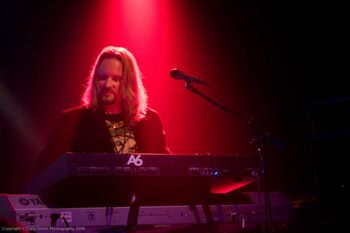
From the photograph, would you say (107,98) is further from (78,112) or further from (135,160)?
(135,160)

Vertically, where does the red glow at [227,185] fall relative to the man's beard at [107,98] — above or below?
below

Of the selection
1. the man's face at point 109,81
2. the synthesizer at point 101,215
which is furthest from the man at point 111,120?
the synthesizer at point 101,215

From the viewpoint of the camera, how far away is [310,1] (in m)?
5.43

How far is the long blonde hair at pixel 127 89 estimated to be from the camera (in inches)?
128

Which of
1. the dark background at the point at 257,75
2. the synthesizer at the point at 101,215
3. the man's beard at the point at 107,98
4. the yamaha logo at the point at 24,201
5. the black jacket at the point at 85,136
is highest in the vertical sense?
the dark background at the point at 257,75

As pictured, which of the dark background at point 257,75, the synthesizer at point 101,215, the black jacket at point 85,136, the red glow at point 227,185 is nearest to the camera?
the synthesizer at point 101,215

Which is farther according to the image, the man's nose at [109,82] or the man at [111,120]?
the man's nose at [109,82]

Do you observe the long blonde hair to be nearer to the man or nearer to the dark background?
the man

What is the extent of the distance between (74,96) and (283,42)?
95.9 inches

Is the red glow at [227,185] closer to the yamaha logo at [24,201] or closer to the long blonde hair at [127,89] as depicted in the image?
the yamaha logo at [24,201]

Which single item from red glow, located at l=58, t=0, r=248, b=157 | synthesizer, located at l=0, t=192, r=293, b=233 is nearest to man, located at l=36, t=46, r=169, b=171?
synthesizer, located at l=0, t=192, r=293, b=233

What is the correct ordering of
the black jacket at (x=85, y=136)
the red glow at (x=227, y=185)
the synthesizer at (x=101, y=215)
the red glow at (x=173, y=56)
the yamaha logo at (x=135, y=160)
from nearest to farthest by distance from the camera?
1. the synthesizer at (x=101, y=215)
2. the yamaha logo at (x=135, y=160)
3. the red glow at (x=227, y=185)
4. the black jacket at (x=85, y=136)
5. the red glow at (x=173, y=56)

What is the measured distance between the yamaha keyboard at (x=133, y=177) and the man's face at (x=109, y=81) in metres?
1.02

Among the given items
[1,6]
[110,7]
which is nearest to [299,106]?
[110,7]
